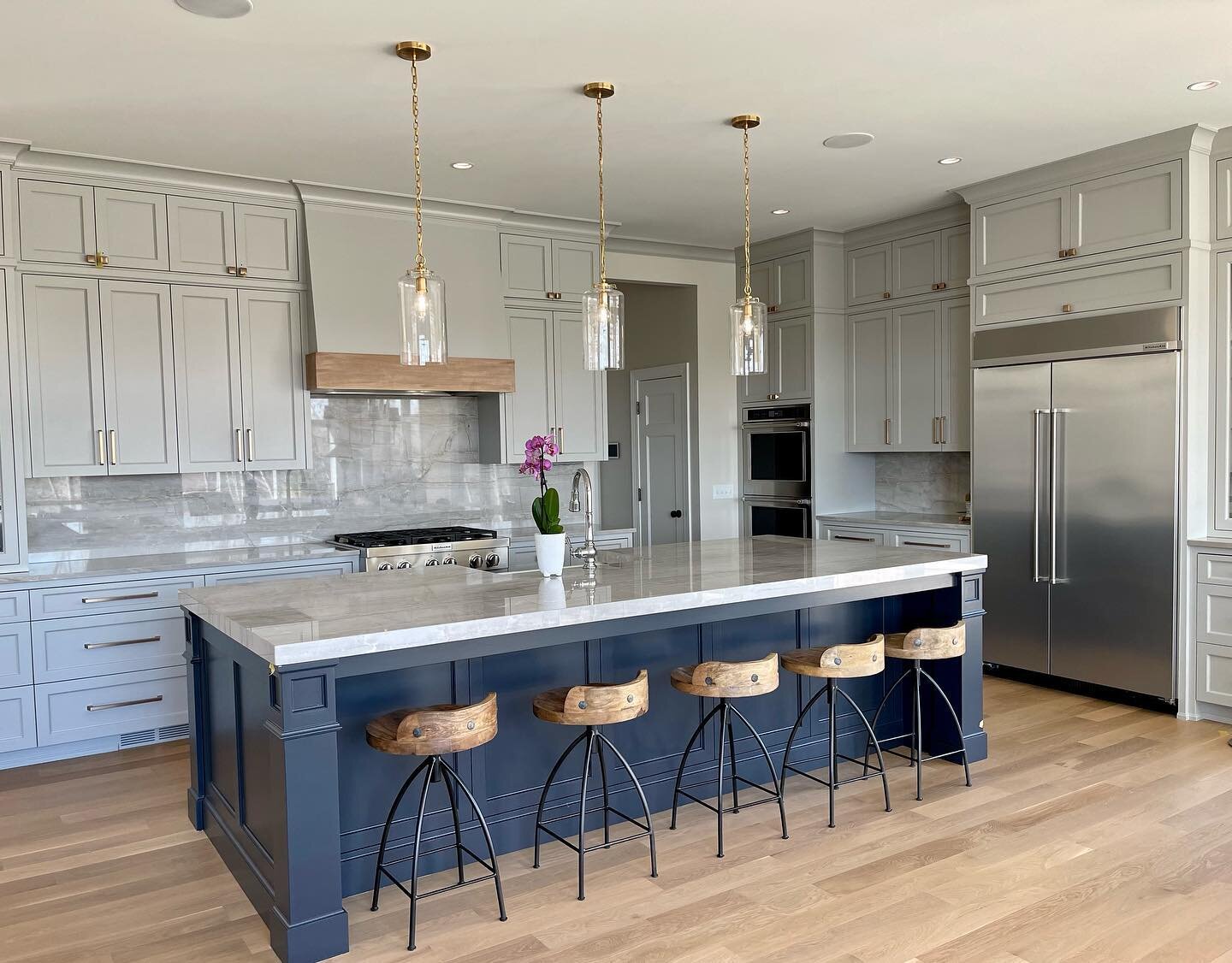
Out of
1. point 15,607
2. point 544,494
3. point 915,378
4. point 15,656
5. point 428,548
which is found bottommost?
point 15,656

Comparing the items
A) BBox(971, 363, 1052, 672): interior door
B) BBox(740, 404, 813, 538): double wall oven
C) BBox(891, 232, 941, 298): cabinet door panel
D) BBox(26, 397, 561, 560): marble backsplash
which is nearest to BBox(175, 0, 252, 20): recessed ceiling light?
BBox(26, 397, 561, 560): marble backsplash

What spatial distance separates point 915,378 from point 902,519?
924mm

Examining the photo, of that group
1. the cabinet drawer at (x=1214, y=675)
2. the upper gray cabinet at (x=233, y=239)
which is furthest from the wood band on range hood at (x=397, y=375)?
the cabinet drawer at (x=1214, y=675)

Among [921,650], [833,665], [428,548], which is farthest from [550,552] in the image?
[428,548]

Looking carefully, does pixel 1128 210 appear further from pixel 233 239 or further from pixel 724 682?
pixel 233 239

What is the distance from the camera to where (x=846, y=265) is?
262 inches

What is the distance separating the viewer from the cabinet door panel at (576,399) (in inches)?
242

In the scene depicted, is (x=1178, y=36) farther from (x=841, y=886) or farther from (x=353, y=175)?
(x=353, y=175)

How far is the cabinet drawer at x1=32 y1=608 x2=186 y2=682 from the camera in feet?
14.0

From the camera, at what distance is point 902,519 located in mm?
6219

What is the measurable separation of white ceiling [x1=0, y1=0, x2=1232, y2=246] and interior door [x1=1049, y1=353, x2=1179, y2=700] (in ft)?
4.02

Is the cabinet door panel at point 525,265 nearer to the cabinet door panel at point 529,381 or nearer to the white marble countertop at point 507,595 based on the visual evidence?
the cabinet door panel at point 529,381

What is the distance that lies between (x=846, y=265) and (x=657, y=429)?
1.86m

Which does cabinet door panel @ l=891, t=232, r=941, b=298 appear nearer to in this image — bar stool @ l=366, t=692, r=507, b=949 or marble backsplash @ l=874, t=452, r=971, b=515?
marble backsplash @ l=874, t=452, r=971, b=515
